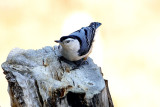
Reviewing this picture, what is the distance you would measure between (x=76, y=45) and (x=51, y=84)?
55 cm

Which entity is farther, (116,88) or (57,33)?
Answer: (57,33)

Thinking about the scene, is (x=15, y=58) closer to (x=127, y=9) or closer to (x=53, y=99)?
(x=53, y=99)

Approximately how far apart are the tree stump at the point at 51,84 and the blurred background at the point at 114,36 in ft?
6.14

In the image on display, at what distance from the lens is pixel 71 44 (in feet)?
7.73

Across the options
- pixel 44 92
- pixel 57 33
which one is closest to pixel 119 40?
pixel 57 33

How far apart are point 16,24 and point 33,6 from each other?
0.41m

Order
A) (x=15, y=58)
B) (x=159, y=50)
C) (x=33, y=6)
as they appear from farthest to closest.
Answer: (x=33, y=6)
(x=159, y=50)
(x=15, y=58)

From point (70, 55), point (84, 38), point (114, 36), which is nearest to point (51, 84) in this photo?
point (70, 55)

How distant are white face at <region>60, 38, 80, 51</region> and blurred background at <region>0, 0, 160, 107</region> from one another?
163 cm

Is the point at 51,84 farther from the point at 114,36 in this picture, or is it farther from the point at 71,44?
the point at 114,36

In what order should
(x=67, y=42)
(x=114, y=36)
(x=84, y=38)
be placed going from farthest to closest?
(x=114, y=36) → (x=84, y=38) → (x=67, y=42)

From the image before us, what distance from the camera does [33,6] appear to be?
486cm

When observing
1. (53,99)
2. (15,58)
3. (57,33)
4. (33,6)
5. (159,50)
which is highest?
(33,6)

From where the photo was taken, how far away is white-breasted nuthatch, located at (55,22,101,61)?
7.66 feet
